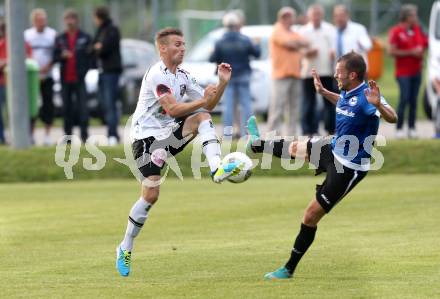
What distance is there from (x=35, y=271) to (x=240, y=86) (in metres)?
10.9

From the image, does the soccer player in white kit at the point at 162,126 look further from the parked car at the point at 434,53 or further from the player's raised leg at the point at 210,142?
the parked car at the point at 434,53

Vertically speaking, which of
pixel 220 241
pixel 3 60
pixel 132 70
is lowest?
pixel 132 70

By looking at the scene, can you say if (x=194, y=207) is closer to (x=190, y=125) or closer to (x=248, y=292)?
(x=190, y=125)

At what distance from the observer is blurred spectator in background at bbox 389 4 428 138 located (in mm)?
21453

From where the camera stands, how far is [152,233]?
13.2 m

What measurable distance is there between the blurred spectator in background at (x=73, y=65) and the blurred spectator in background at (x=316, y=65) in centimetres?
400

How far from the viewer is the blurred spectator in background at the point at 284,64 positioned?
68.4ft

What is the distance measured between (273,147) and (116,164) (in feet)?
28.1

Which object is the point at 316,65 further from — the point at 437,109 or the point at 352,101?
the point at 352,101

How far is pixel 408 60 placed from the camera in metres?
21.5

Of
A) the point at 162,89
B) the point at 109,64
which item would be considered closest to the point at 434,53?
the point at 109,64

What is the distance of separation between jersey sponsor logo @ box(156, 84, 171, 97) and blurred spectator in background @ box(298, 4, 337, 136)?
416 inches

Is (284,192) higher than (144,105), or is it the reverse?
(144,105)

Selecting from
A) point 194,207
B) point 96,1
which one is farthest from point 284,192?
point 96,1
